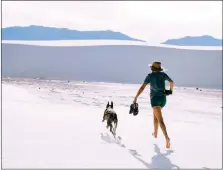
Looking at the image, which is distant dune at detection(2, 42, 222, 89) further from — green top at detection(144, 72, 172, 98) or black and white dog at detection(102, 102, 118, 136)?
green top at detection(144, 72, 172, 98)

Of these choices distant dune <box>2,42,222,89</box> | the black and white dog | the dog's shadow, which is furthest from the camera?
distant dune <box>2,42,222,89</box>

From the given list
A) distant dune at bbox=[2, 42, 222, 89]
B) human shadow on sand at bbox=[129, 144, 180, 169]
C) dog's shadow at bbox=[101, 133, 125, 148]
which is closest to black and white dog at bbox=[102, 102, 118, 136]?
dog's shadow at bbox=[101, 133, 125, 148]

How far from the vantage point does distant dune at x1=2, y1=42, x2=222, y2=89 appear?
185 ft

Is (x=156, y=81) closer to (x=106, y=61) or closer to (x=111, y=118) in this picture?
(x=111, y=118)

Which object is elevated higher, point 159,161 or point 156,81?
point 156,81

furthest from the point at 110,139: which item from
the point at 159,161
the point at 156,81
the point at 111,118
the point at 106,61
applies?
the point at 106,61

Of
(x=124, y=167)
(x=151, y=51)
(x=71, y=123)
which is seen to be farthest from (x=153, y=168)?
(x=151, y=51)

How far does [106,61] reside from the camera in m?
56.0

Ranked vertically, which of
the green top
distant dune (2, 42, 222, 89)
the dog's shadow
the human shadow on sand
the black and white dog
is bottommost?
the human shadow on sand

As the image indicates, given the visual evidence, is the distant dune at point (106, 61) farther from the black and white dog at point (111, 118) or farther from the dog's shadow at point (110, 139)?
the dog's shadow at point (110, 139)

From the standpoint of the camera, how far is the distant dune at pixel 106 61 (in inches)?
2224

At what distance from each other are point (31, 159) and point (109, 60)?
171 feet

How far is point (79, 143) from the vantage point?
543 cm

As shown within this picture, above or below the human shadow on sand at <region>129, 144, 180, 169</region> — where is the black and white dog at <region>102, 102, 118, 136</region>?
above
